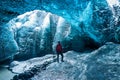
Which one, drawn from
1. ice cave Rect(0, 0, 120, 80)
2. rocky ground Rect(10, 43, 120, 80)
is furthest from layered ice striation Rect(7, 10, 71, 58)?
rocky ground Rect(10, 43, 120, 80)

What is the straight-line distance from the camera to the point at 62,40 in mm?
21281

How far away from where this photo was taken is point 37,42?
22.4 metres

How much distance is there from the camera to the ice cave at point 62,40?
1323 centimetres

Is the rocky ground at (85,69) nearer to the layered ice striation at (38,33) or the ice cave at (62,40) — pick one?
the ice cave at (62,40)

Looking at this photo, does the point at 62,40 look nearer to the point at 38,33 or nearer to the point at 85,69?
the point at 38,33

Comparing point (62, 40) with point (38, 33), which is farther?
point (38, 33)

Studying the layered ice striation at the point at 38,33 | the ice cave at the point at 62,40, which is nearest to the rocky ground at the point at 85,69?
the ice cave at the point at 62,40

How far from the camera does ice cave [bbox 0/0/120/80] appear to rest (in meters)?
13.2

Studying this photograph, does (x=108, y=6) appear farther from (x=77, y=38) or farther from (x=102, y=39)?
(x=77, y=38)

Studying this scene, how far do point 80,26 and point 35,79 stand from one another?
7408 mm

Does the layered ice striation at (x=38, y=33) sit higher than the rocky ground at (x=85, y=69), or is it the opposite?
the layered ice striation at (x=38, y=33)

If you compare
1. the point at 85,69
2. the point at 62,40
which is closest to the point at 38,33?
the point at 62,40

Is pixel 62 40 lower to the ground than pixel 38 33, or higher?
lower

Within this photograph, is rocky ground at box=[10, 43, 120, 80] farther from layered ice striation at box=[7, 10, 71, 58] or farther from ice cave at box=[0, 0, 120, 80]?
layered ice striation at box=[7, 10, 71, 58]
